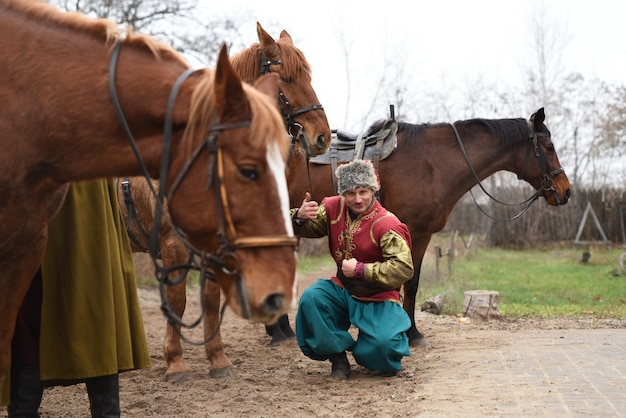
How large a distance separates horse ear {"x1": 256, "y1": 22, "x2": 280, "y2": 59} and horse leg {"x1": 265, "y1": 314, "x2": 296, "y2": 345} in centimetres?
271

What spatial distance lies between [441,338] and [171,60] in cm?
497

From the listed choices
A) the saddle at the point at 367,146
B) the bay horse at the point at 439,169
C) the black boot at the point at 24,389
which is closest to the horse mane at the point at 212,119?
the black boot at the point at 24,389

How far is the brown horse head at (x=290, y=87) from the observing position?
5.60 meters

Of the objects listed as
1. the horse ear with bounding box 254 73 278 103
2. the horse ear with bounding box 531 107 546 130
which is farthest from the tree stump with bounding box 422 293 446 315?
the horse ear with bounding box 254 73 278 103

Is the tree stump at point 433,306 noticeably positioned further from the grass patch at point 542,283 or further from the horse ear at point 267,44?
the horse ear at point 267,44

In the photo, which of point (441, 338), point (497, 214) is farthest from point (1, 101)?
point (497, 214)

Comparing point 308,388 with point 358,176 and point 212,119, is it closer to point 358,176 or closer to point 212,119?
point 358,176

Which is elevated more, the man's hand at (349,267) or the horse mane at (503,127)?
the horse mane at (503,127)

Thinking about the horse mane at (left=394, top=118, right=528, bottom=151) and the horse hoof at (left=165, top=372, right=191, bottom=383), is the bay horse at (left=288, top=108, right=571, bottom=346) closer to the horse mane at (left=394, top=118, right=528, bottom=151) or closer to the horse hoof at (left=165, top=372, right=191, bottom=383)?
the horse mane at (left=394, top=118, right=528, bottom=151)

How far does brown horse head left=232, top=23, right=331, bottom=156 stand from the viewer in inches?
221

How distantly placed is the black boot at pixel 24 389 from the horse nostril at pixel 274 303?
1758 millimetres

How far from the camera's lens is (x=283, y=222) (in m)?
2.36

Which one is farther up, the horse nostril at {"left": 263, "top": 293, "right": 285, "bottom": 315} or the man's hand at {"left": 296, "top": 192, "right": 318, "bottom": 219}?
the man's hand at {"left": 296, "top": 192, "right": 318, "bottom": 219}

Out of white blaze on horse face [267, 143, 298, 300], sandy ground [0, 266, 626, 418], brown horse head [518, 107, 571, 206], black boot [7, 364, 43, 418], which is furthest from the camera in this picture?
brown horse head [518, 107, 571, 206]
